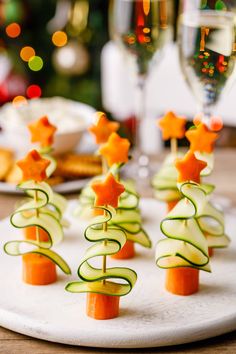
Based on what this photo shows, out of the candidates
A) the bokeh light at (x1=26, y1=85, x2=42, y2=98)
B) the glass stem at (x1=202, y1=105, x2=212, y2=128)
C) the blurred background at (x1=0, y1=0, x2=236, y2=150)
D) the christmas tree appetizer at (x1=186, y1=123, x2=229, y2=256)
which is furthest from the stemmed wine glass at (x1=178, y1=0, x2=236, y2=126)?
the bokeh light at (x1=26, y1=85, x2=42, y2=98)

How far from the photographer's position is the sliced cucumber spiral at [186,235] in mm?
731

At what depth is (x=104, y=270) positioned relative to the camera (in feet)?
2.31

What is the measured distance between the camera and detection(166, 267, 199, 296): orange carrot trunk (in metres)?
0.77

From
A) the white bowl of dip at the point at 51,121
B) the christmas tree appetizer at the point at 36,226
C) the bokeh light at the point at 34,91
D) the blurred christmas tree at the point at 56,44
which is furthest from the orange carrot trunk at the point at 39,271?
the bokeh light at the point at 34,91

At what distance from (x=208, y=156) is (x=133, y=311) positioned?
266 mm

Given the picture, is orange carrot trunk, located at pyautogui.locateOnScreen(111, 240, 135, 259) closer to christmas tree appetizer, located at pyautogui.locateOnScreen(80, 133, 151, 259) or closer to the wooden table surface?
christmas tree appetizer, located at pyautogui.locateOnScreen(80, 133, 151, 259)

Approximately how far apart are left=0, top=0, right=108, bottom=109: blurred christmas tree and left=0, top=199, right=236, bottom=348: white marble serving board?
1.89 meters

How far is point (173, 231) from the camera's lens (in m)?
0.74

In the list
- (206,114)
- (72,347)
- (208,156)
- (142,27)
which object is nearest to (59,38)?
(142,27)

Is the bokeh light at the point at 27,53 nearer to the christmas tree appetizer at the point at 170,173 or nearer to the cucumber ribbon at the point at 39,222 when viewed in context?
the christmas tree appetizer at the point at 170,173

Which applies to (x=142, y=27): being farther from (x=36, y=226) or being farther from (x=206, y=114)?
(x=36, y=226)

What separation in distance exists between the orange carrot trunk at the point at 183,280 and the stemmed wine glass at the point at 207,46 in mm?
337

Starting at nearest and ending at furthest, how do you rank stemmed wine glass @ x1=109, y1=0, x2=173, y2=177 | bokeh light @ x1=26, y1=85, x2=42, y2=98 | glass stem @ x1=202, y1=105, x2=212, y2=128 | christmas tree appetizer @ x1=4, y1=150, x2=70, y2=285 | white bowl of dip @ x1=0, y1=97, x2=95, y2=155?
christmas tree appetizer @ x1=4, y1=150, x2=70, y2=285 → glass stem @ x1=202, y1=105, x2=212, y2=128 → stemmed wine glass @ x1=109, y1=0, x2=173, y2=177 → white bowl of dip @ x1=0, y1=97, x2=95, y2=155 → bokeh light @ x1=26, y1=85, x2=42, y2=98

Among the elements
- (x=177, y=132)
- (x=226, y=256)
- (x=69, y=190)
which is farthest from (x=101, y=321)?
(x=69, y=190)
